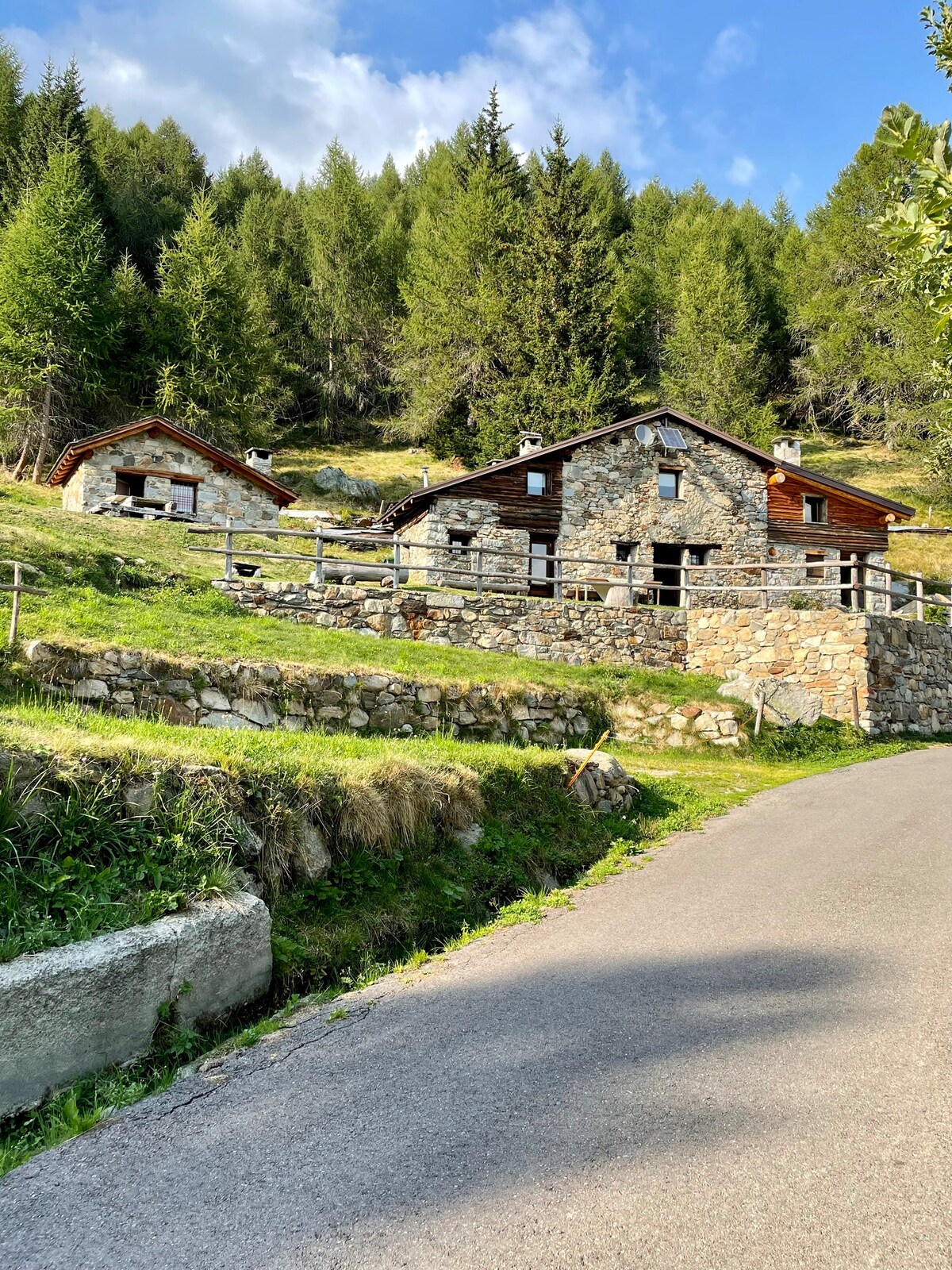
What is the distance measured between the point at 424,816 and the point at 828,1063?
4129 millimetres

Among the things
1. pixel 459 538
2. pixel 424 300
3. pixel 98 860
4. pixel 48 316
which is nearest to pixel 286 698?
pixel 98 860

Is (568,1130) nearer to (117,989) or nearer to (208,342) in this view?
(117,989)

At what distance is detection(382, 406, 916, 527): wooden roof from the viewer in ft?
99.9

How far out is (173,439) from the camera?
101ft

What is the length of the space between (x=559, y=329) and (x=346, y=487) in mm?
14077

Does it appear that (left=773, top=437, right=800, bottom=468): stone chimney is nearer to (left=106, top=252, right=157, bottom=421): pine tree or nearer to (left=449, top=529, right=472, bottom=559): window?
(left=449, top=529, right=472, bottom=559): window

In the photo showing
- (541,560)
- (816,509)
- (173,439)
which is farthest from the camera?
(816,509)

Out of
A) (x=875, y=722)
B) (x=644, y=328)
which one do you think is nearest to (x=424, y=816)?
(x=875, y=722)

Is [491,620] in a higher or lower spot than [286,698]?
higher

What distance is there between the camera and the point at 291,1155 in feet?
10.8

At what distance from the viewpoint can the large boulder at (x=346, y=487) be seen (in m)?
43.2

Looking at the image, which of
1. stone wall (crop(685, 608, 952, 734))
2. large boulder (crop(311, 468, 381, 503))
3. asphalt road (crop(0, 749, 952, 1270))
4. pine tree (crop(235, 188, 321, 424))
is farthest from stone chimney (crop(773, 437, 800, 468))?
asphalt road (crop(0, 749, 952, 1270))

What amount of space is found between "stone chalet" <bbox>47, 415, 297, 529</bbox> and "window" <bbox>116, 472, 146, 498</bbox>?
0.03 meters

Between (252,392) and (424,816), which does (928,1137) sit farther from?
(252,392)
